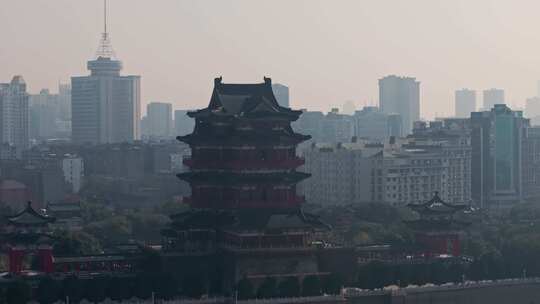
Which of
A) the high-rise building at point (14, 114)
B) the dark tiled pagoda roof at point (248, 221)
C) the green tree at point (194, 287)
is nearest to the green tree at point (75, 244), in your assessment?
the dark tiled pagoda roof at point (248, 221)

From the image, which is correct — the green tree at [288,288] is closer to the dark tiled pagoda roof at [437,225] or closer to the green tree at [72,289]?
the green tree at [72,289]

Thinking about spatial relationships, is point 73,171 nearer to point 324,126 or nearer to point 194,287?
point 324,126

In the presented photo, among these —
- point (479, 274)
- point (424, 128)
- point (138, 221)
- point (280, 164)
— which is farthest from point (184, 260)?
point (424, 128)

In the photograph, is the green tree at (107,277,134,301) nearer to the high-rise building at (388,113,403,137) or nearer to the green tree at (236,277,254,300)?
the green tree at (236,277,254,300)

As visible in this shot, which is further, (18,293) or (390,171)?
(390,171)

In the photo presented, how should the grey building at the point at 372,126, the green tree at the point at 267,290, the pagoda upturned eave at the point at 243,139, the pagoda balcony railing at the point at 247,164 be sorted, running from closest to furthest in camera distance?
the green tree at the point at 267,290
the pagoda balcony railing at the point at 247,164
the pagoda upturned eave at the point at 243,139
the grey building at the point at 372,126

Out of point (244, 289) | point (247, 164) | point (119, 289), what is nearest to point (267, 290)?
point (244, 289)

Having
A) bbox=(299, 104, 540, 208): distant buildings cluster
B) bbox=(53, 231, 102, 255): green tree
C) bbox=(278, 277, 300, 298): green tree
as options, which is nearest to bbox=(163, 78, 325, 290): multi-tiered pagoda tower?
bbox=(278, 277, 300, 298): green tree
